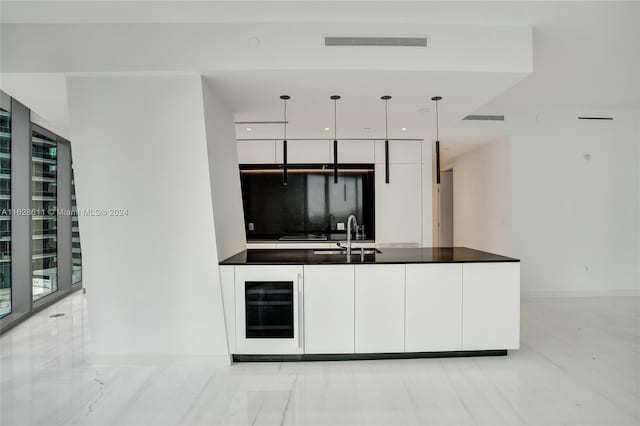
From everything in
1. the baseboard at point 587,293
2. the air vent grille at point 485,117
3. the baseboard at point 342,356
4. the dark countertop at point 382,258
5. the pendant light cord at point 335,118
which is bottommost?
the baseboard at point 587,293

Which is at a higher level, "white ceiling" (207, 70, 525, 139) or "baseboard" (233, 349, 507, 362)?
"white ceiling" (207, 70, 525, 139)

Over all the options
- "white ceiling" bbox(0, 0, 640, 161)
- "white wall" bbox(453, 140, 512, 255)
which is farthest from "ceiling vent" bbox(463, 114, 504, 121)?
"white ceiling" bbox(0, 0, 640, 161)

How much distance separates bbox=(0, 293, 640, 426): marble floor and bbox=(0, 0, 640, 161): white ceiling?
2.49 m

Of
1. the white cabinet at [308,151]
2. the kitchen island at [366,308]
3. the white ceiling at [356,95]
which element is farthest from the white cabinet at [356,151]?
the kitchen island at [366,308]

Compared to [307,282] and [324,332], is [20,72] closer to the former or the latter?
[307,282]

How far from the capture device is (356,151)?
6.05 metres

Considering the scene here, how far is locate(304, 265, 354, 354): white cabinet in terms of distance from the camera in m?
3.40

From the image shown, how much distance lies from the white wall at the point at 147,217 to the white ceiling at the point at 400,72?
48cm

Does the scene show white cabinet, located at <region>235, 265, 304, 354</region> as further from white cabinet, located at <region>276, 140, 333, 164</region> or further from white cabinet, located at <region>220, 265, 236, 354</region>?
white cabinet, located at <region>276, 140, 333, 164</region>

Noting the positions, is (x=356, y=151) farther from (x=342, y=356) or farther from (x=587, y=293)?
(x=587, y=293)

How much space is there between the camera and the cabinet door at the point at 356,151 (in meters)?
6.04

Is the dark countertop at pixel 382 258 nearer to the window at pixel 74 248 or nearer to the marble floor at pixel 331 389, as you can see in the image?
the marble floor at pixel 331 389

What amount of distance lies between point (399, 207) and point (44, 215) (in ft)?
17.4

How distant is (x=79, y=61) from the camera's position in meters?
3.14
